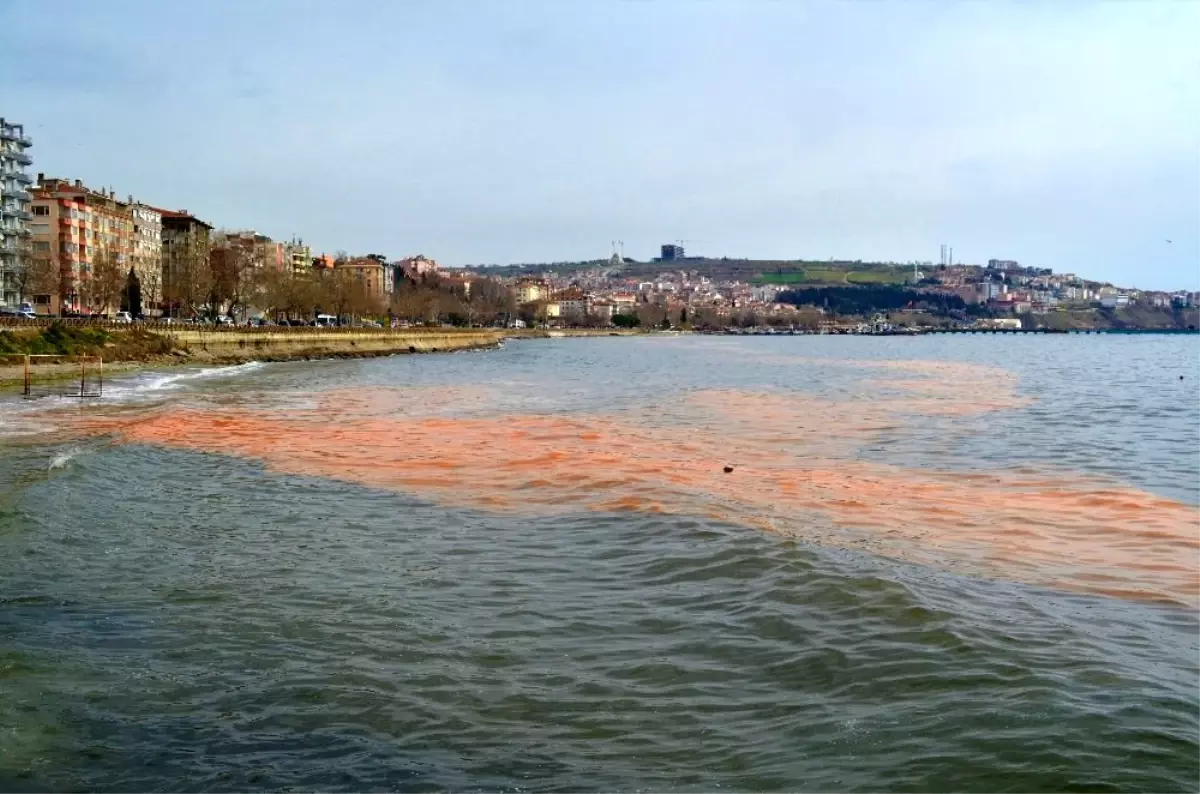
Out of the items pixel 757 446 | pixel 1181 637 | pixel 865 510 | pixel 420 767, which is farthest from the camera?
pixel 757 446

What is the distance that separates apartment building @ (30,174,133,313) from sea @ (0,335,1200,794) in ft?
228

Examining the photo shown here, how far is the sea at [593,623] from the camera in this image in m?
6.12

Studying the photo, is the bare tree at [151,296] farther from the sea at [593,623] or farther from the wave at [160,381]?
the sea at [593,623]

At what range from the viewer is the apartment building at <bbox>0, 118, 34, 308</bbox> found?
90375mm

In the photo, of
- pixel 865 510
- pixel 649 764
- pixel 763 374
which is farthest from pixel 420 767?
pixel 763 374

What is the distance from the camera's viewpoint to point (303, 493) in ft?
51.7

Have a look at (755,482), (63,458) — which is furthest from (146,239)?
(755,482)

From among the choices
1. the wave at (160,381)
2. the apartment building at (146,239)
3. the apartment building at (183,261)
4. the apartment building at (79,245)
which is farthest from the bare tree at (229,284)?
the wave at (160,381)

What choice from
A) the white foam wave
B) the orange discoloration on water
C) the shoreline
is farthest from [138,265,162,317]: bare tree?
the white foam wave

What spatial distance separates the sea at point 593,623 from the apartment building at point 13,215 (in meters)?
80.3

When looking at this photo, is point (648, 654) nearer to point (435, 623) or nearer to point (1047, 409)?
point (435, 623)

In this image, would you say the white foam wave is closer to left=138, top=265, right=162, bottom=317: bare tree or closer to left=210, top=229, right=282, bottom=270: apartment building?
Result: left=138, top=265, right=162, bottom=317: bare tree

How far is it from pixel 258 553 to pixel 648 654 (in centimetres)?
521

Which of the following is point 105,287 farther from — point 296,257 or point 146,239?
point 296,257
